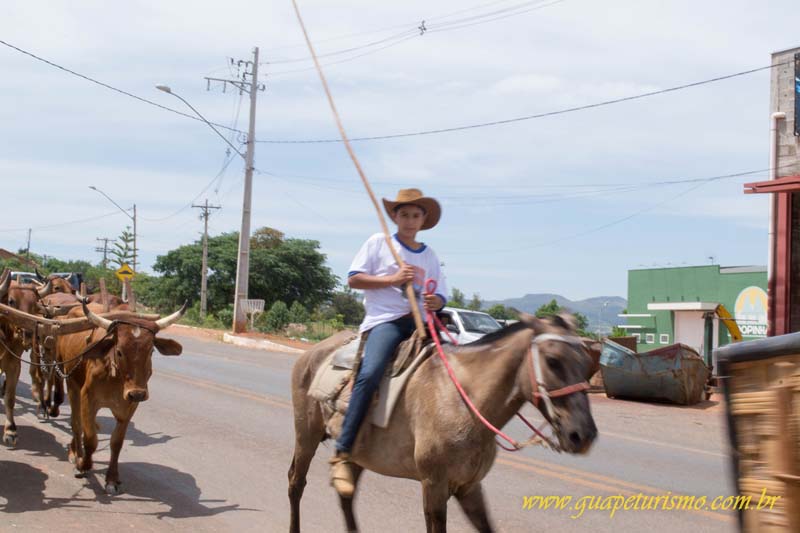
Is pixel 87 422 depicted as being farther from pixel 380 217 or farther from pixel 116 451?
pixel 380 217

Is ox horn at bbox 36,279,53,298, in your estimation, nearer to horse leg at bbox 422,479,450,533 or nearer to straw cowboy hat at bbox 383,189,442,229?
straw cowboy hat at bbox 383,189,442,229

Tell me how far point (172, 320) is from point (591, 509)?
14.4ft

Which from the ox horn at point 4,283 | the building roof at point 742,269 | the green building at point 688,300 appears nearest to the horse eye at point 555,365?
the ox horn at point 4,283

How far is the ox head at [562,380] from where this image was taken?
4.09 m

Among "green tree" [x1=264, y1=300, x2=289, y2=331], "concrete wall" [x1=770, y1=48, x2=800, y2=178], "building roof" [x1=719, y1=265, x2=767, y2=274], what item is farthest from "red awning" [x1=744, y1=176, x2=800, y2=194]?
"building roof" [x1=719, y1=265, x2=767, y2=274]

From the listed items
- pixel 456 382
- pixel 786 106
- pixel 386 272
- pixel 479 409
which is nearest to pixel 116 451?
pixel 386 272

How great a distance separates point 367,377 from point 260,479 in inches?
139

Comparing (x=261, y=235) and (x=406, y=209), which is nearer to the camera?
(x=406, y=209)

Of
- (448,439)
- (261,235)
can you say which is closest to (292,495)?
(448,439)

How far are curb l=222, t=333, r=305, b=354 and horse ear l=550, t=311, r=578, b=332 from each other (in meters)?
21.8

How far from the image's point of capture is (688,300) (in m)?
47.6

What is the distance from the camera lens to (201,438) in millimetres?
9984

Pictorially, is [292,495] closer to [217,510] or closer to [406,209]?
[217,510]

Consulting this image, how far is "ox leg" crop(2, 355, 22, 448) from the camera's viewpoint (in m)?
9.09
